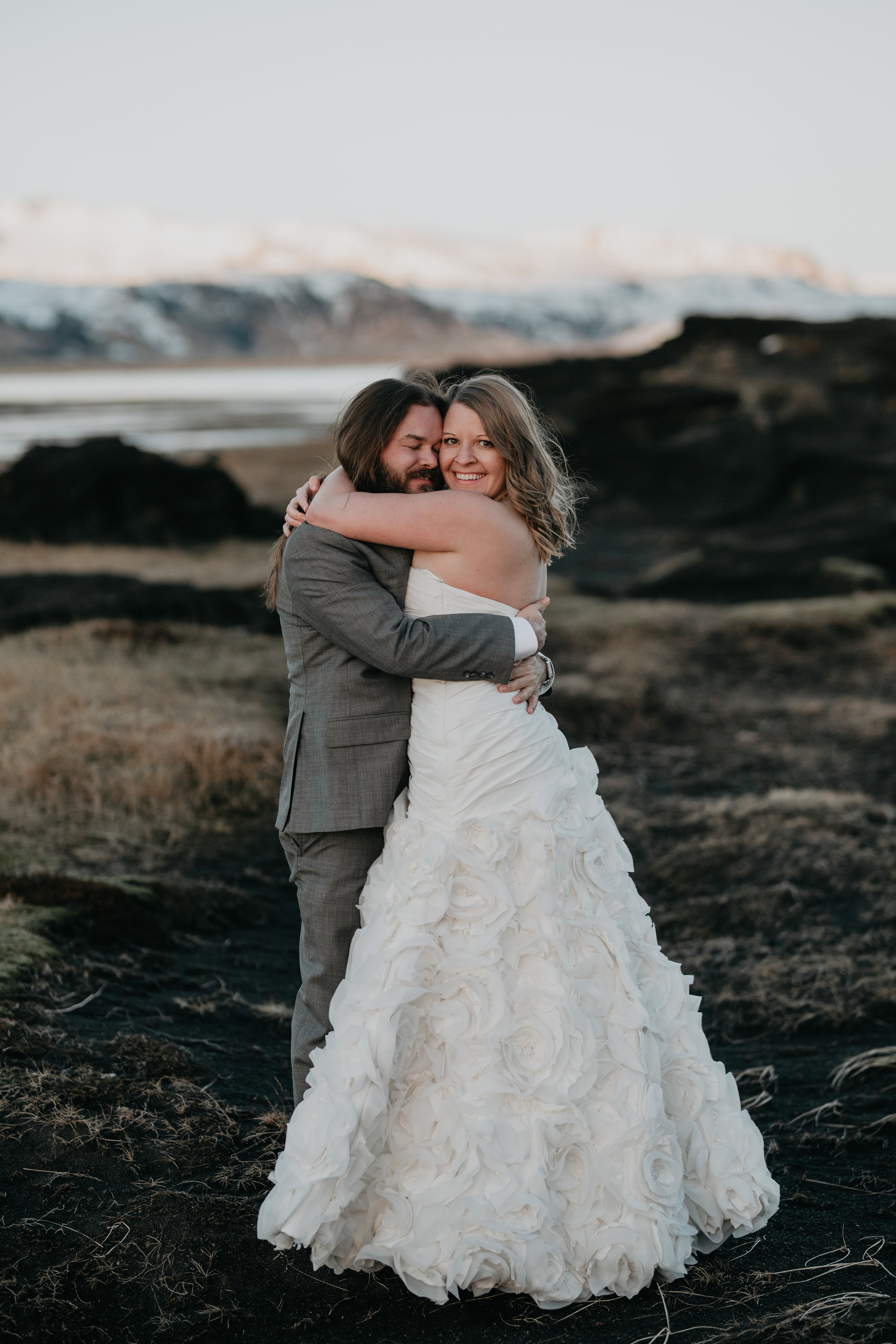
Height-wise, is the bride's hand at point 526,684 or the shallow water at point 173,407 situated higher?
the shallow water at point 173,407

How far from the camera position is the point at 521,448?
3186 mm

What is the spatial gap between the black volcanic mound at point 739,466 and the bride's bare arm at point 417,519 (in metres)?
13.6

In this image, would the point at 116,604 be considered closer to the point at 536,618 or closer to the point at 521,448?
the point at 536,618

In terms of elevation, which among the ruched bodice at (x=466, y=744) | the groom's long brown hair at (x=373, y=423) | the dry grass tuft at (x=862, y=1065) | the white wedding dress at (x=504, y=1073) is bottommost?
the dry grass tuft at (x=862, y=1065)

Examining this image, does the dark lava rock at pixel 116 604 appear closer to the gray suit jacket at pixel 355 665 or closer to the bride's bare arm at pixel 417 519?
the gray suit jacket at pixel 355 665

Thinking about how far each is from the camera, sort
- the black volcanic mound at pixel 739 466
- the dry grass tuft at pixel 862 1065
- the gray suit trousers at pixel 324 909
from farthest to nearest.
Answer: the black volcanic mound at pixel 739 466 → the dry grass tuft at pixel 862 1065 → the gray suit trousers at pixel 324 909

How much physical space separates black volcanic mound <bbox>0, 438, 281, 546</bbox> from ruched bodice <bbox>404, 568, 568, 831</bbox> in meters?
16.4

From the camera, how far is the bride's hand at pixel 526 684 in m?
3.25

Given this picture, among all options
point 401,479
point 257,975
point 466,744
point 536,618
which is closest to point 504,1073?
point 466,744

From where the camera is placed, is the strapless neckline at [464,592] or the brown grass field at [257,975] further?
the strapless neckline at [464,592]

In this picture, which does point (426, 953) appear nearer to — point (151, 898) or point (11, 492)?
point (151, 898)

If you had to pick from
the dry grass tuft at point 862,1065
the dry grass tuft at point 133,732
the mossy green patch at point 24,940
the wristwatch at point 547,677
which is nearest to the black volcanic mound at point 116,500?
the dry grass tuft at point 133,732

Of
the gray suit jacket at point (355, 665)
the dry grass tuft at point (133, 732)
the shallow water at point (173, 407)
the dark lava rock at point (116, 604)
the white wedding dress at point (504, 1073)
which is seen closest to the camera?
the white wedding dress at point (504, 1073)

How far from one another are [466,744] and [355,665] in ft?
1.30
